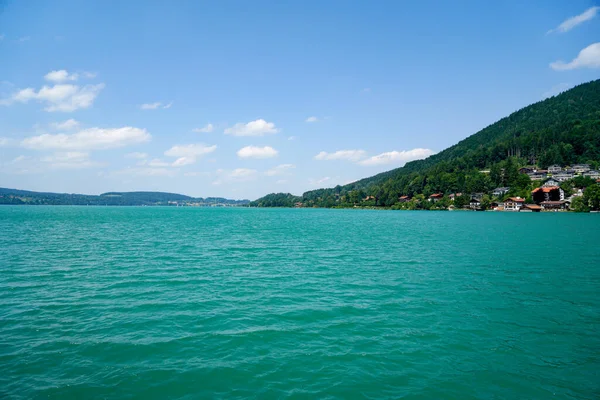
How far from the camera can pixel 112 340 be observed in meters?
12.7

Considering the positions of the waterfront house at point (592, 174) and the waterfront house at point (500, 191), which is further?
the waterfront house at point (500, 191)

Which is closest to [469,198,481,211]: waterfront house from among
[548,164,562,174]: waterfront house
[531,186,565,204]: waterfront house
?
[531,186,565,204]: waterfront house

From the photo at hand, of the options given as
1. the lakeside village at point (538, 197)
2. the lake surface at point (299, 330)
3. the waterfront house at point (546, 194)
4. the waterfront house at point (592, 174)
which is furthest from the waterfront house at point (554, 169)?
the lake surface at point (299, 330)

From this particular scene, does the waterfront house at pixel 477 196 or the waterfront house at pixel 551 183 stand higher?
the waterfront house at pixel 551 183

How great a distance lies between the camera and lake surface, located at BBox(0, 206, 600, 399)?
386 inches

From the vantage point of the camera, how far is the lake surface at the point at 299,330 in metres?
9.80

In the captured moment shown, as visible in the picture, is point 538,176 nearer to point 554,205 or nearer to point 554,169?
point 554,169

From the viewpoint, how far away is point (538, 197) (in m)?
152

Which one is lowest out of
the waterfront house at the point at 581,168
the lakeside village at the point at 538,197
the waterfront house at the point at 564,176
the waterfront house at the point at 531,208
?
the waterfront house at the point at 531,208

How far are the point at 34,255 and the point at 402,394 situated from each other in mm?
35578

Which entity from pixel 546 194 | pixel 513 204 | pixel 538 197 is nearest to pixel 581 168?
pixel 546 194

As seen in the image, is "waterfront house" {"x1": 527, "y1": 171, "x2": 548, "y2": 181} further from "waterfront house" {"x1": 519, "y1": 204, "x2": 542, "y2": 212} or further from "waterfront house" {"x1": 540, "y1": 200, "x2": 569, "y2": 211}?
"waterfront house" {"x1": 519, "y1": 204, "x2": 542, "y2": 212}

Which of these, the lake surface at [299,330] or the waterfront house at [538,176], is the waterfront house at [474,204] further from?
the lake surface at [299,330]

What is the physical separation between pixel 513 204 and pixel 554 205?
48.6ft
